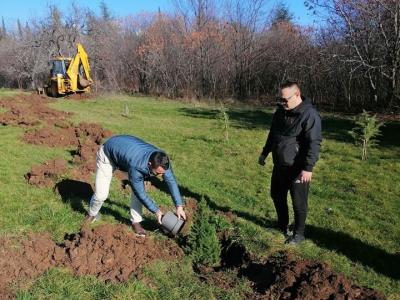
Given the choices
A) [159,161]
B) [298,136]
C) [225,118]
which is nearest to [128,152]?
[159,161]

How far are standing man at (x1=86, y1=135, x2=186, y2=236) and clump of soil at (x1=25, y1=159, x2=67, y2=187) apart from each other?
2375 millimetres

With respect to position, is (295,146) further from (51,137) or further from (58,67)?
(58,67)

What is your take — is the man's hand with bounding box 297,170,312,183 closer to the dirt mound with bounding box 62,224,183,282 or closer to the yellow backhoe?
the dirt mound with bounding box 62,224,183,282

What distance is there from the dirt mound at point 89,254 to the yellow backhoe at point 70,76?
19.1 metres

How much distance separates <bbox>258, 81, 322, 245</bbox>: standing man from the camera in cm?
511

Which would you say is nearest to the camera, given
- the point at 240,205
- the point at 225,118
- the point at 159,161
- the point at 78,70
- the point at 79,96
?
the point at 159,161

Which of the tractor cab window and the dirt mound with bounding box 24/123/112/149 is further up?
the tractor cab window

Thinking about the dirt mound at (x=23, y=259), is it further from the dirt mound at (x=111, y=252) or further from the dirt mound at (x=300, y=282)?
the dirt mound at (x=300, y=282)

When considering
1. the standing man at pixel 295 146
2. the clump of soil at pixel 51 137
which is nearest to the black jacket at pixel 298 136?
the standing man at pixel 295 146

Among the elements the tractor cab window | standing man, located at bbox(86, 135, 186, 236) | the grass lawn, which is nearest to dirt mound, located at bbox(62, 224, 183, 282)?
the grass lawn

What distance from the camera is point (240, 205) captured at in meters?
7.57

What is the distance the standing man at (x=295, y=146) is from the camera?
5109 millimetres

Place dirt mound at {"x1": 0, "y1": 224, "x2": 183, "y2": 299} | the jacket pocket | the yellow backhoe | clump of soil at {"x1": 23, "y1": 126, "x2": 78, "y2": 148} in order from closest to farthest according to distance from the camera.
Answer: dirt mound at {"x1": 0, "y1": 224, "x2": 183, "y2": 299} < the jacket pocket < clump of soil at {"x1": 23, "y1": 126, "x2": 78, "y2": 148} < the yellow backhoe

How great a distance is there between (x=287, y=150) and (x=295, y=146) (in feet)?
0.35
